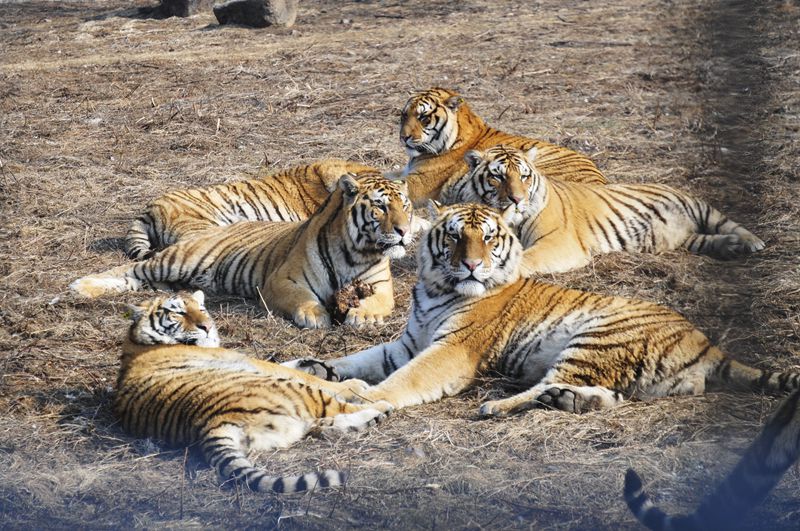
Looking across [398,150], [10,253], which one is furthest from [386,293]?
[398,150]

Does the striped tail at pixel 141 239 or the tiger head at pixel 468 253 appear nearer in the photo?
the tiger head at pixel 468 253

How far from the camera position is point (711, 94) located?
1.25 m

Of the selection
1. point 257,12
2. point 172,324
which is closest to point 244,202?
point 172,324

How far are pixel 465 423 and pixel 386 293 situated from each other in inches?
66.5

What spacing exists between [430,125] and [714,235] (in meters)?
2.16

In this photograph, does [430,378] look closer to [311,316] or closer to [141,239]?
[311,316]

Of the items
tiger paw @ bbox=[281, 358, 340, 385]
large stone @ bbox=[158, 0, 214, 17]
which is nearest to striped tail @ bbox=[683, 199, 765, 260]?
tiger paw @ bbox=[281, 358, 340, 385]

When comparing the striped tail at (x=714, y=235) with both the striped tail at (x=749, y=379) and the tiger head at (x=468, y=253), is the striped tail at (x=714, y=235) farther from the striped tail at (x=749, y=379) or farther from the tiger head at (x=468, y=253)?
the striped tail at (x=749, y=379)

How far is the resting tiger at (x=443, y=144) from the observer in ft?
24.1

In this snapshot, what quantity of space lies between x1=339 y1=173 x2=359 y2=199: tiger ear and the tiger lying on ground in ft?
3.25

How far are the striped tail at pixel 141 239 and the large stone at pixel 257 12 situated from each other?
650cm

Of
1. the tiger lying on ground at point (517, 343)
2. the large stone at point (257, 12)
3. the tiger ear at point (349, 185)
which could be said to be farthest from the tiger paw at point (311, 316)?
the large stone at point (257, 12)

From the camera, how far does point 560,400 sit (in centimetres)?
402

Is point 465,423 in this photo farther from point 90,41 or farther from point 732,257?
point 90,41
